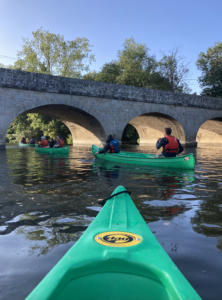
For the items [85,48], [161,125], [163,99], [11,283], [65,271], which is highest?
[85,48]

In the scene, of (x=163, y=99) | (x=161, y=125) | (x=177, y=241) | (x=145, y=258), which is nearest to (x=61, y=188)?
(x=177, y=241)

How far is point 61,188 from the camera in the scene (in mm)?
5535

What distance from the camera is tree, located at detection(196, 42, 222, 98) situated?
33812 millimetres

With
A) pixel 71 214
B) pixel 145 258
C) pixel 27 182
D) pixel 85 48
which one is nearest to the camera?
pixel 145 258

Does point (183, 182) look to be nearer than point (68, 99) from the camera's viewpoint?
Yes

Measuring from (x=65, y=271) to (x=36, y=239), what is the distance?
1.45 metres

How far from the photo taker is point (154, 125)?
26.7 metres

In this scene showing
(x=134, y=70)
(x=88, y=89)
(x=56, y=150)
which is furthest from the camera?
(x=134, y=70)

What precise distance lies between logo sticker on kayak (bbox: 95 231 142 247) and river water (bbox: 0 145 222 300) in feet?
1.92

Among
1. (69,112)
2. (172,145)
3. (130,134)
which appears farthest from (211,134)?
(172,145)

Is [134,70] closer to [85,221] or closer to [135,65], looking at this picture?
[135,65]

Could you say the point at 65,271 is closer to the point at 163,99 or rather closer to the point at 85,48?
the point at 163,99

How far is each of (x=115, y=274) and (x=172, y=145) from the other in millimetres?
7615

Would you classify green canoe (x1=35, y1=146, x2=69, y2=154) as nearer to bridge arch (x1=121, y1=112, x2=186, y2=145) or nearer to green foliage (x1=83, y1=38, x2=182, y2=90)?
bridge arch (x1=121, y1=112, x2=186, y2=145)
